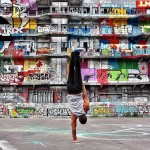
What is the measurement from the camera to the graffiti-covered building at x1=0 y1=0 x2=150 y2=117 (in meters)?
48.5

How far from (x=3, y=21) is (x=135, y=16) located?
18.3 m

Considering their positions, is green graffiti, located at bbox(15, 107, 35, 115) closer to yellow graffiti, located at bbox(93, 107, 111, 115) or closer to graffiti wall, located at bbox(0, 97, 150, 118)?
graffiti wall, located at bbox(0, 97, 150, 118)

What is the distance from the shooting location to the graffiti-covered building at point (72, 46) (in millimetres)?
48500

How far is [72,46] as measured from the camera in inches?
1916

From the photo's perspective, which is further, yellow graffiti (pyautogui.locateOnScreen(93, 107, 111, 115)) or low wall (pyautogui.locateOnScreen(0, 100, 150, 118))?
yellow graffiti (pyautogui.locateOnScreen(93, 107, 111, 115))

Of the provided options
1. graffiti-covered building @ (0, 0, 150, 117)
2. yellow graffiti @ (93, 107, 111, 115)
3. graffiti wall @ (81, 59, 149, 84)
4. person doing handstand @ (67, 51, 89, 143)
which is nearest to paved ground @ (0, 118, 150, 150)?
person doing handstand @ (67, 51, 89, 143)

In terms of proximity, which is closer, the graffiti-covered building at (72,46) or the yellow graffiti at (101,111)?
the yellow graffiti at (101,111)

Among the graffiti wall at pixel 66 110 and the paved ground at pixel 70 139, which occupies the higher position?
the paved ground at pixel 70 139

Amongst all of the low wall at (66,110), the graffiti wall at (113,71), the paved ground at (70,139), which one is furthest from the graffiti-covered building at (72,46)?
the paved ground at (70,139)

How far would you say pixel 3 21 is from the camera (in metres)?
50.3

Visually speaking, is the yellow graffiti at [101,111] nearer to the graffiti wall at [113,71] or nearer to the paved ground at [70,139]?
the graffiti wall at [113,71]

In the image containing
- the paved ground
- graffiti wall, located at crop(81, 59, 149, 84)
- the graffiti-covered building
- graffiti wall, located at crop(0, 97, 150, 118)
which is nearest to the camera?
the paved ground

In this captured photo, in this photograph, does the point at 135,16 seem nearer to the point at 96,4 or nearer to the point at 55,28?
the point at 96,4

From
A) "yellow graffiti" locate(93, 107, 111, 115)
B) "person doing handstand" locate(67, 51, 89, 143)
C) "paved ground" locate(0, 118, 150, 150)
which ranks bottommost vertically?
"yellow graffiti" locate(93, 107, 111, 115)
